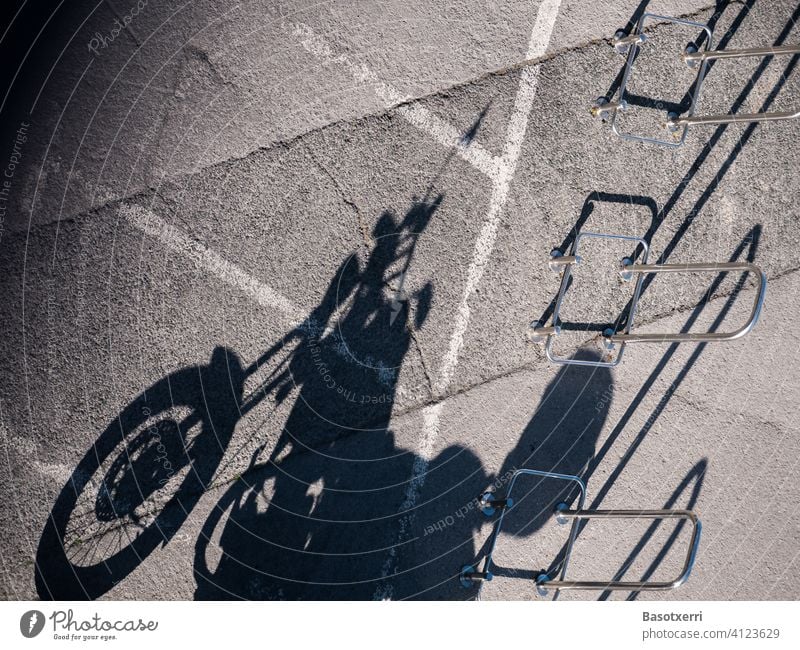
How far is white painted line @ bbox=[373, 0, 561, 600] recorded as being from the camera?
465cm

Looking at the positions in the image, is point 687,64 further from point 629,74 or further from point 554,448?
point 554,448

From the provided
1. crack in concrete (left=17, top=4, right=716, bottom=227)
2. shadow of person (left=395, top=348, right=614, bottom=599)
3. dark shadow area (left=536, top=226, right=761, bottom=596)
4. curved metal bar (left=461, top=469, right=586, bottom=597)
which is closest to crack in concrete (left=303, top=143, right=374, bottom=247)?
crack in concrete (left=17, top=4, right=716, bottom=227)

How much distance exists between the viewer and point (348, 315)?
15.1 ft

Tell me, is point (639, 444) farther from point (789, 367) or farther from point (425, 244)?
point (425, 244)

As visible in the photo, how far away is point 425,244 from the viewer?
4.65 m

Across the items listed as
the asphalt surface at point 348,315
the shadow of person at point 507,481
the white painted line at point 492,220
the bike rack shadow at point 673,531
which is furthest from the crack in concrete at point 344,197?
the bike rack shadow at point 673,531

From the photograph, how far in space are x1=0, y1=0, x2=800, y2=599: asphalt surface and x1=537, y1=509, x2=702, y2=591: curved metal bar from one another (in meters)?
0.19

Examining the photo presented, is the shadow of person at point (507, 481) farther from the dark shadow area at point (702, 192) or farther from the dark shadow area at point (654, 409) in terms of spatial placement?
the dark shadow area at point (702, 192)

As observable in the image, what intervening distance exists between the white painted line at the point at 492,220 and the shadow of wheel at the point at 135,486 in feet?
4.98

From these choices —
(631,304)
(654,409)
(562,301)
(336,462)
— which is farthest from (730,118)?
(336,462)

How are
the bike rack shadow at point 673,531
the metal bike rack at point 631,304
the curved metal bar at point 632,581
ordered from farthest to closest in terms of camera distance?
the bike rack shadow at point 673,531, the metal bike rack at point 631,304, the curved metal bar at point 632,581

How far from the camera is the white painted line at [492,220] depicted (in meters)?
4.65

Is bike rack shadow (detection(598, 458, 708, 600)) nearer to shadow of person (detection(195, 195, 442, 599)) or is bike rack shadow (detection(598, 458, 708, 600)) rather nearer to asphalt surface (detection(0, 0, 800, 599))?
asphalt surface (detection(0, 0, 800, 599))
